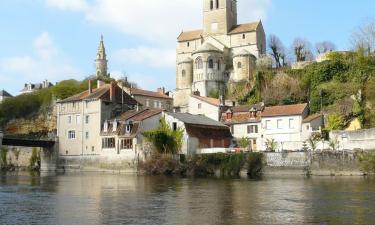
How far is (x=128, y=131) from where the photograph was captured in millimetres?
63062

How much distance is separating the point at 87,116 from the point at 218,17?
108ft

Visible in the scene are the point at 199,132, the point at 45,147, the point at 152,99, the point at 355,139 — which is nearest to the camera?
the point at 355,139

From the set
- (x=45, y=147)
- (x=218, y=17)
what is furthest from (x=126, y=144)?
(x=218, y=17)

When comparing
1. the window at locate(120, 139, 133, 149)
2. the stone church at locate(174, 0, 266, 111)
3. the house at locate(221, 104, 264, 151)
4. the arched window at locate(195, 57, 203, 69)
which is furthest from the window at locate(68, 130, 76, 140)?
the arched window at locate(195, 57, 203, 69)

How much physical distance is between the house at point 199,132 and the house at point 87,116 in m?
9.37

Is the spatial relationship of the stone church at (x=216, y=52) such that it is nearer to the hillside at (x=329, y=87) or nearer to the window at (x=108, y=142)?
the hillside at (x=329, y=87)

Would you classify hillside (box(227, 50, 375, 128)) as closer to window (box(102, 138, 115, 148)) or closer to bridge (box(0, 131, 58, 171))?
window (box(102, 138, 115, 148))

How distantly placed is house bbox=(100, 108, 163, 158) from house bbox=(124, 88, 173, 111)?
1952 centimetres

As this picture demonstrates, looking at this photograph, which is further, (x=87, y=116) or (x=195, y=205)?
(x=87, y=116)

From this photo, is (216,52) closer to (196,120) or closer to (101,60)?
(196,120)

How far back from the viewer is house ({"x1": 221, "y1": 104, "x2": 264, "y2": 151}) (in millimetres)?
64562

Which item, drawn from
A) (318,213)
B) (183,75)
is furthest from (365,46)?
(318,213)

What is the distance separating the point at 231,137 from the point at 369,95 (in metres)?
17.0

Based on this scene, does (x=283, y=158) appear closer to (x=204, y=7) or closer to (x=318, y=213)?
(x=318, y=213)
